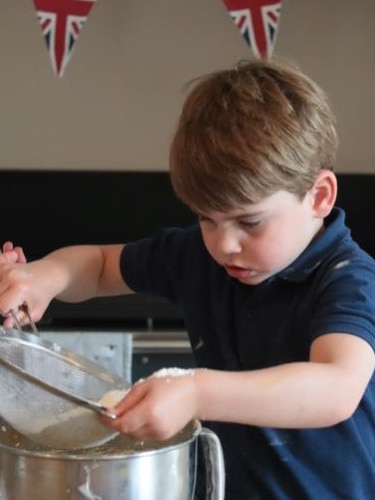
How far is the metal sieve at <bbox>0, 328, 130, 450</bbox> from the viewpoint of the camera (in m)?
0.63

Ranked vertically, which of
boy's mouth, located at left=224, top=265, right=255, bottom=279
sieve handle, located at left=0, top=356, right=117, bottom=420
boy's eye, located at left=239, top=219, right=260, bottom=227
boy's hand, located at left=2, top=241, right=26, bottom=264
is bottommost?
boy's hand, located at left=2, top=241, right=26, bottom=264

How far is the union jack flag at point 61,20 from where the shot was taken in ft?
6.41

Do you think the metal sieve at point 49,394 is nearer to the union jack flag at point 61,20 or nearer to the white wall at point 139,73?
the union jack flag at point 61,20

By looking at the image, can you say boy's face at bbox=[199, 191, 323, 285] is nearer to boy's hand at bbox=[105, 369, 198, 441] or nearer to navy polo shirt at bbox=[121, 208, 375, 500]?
navy polo shirt at bbox=[121, 208, 375, 500]

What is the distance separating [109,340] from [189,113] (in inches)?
48.0

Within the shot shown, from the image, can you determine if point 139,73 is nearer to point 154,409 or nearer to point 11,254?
point 11,254

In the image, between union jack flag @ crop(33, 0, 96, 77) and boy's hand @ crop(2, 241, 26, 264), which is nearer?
boy's hand @ crop(2, 241, 26, 264)

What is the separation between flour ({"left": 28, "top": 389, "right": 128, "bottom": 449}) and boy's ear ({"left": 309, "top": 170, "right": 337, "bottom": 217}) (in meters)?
0.23

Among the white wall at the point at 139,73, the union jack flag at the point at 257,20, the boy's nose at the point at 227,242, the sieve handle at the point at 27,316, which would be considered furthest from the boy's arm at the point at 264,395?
the white wall at the point at 139,73

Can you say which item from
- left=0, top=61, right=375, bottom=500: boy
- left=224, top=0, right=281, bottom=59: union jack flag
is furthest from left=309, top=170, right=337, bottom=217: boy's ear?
left=224, top=0, right=281, bottom=59: union jack flag

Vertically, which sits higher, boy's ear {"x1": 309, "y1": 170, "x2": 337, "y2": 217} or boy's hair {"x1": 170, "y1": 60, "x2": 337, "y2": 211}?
boy's hair {"x1": 170, "y1": 60, "x2": 337, "y2": 211}

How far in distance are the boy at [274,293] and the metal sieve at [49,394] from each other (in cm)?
8

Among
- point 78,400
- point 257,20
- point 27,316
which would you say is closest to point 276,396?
point 78,400

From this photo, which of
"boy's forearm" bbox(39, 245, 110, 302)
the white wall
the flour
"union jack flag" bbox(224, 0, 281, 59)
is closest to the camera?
the flour
